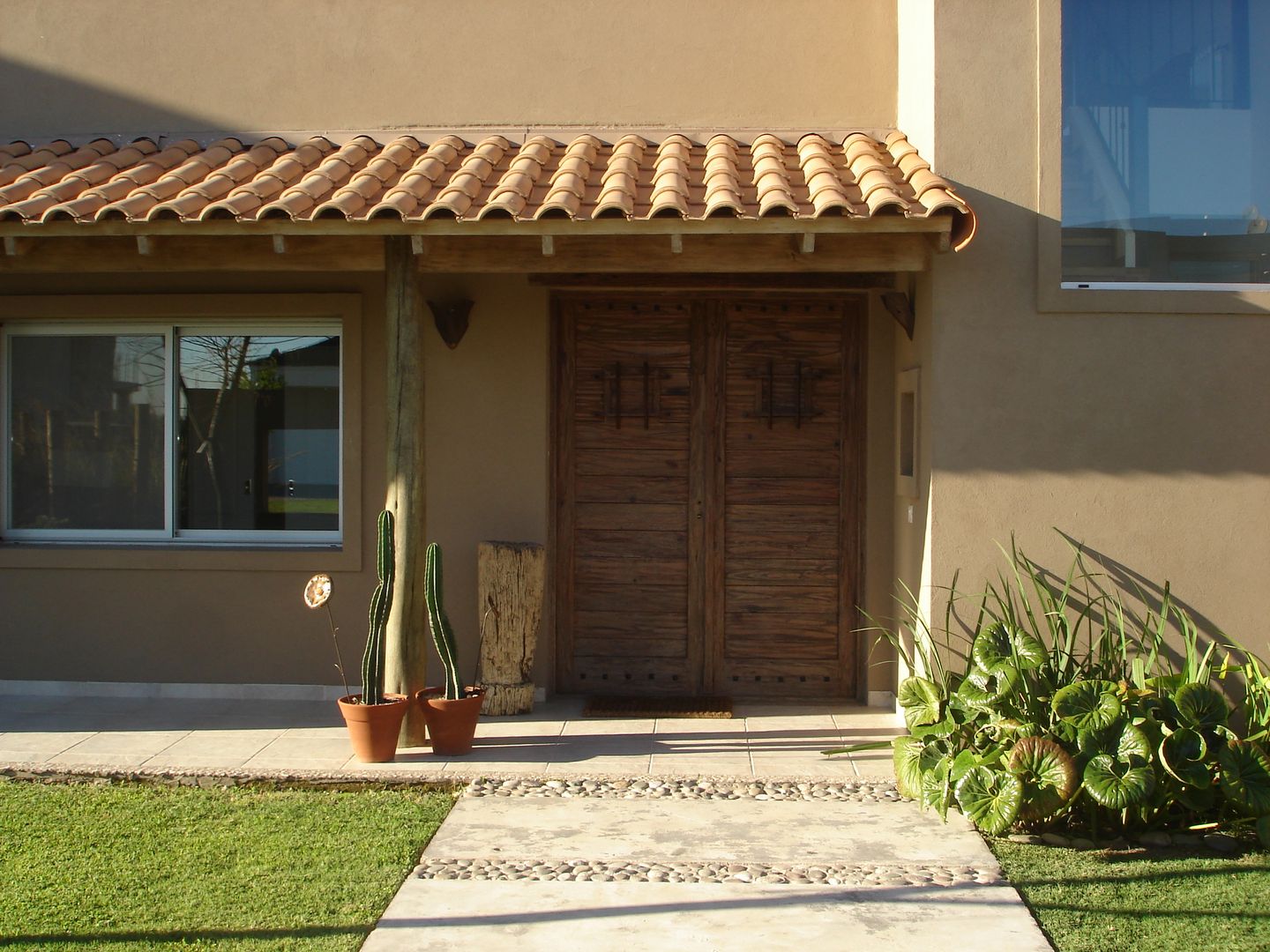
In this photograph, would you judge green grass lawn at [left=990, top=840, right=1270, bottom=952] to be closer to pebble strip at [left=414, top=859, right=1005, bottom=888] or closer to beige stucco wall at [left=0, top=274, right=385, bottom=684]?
pebble strip at [left=414, top=859, right=1005, bottom=888]

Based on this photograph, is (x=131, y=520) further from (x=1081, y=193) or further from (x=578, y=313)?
(x=1081, y=193)

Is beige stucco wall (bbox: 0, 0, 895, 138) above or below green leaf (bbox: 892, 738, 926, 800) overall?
above

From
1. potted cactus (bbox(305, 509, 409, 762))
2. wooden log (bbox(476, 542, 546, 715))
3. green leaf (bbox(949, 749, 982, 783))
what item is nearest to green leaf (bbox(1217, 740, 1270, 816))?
green leaf (bbox(949, 749, 982, 783))

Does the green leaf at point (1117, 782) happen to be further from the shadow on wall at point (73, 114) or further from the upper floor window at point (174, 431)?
the shadow on wall at point (73, 114)

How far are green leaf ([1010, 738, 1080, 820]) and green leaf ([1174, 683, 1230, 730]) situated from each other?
23.4 inches

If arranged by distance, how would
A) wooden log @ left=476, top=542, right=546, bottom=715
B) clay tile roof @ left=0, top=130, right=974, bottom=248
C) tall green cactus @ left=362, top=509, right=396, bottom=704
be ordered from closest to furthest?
1. clay tile roof @ left=0, top=130, right=974, bottom=248
2. tall green cactus @ left=362, top=509, right=396, bottom=704
3. wooden log @ left=476, top=542, right=546, bottom=715

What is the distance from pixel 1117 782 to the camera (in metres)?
5.15

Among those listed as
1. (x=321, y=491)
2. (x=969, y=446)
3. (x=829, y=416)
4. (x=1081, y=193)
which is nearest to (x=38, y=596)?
(x=321, y=491)

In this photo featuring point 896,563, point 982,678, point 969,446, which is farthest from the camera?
point 896,563

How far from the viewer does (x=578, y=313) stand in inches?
316

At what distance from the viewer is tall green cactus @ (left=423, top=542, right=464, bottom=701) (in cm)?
645

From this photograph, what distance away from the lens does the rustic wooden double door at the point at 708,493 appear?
7988 millimetres

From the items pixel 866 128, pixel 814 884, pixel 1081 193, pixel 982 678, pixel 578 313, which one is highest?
pixel 866 128

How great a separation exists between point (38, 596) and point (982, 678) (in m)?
6.00
